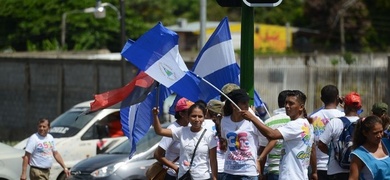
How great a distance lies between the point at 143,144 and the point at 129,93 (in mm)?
5460

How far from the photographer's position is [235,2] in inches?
352

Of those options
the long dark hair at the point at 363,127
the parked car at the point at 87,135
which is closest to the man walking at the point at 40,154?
the parked car at the point at 87,135

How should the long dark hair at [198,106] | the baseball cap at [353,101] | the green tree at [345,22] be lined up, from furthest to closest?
the green tree at [345,22] → the long dark hair at [198,106] → the baseball cap at [353,101]

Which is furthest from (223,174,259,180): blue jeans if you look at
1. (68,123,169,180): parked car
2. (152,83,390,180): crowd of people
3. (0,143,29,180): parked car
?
(0,143,29,180): parked car

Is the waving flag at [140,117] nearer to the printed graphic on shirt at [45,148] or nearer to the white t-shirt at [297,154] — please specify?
the white t-shirt at [297,154]

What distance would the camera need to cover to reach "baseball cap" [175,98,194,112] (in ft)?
35.4

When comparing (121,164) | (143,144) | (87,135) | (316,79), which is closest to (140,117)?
(121,164)

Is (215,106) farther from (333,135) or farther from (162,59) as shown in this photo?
(333,135)

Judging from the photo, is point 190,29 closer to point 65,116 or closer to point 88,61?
point 88,61

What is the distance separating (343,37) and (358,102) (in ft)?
213

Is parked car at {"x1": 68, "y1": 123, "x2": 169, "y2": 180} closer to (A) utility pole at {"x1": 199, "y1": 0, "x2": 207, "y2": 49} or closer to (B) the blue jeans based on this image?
(B) the blue jeans

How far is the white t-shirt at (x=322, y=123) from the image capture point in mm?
10837

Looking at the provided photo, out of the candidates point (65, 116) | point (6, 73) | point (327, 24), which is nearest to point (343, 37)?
point (327, 24)

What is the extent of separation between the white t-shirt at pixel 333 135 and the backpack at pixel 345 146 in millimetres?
75
